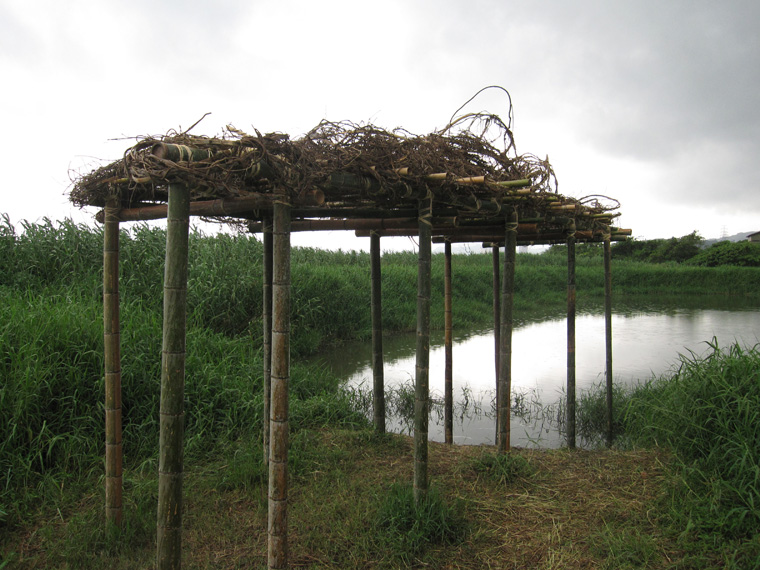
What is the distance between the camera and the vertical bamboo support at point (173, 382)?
6.81ft

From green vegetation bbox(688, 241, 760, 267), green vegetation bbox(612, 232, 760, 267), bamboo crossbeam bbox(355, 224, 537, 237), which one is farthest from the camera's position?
green vegetation bbox(612, 232, 760, 267)

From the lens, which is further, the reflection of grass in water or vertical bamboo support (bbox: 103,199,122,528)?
the reflection of grass in water

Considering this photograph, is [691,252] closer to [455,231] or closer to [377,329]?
[455,231]

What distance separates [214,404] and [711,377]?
3.95 meters

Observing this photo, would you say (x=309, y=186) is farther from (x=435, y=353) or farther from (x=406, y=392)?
(x=435, y=353)

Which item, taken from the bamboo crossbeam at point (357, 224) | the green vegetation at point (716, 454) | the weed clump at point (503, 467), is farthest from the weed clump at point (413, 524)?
the bamboo crossbeam at point (357, 224)

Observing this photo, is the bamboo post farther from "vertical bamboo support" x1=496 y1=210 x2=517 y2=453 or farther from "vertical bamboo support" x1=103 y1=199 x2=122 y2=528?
"vertical bamboo support" x1=103 y1=199 x2=122 y2=528

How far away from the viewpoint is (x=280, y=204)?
2.34 m

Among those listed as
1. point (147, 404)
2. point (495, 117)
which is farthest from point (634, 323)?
point (147, 404)

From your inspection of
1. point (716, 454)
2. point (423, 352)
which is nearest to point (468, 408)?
point (716, 454)

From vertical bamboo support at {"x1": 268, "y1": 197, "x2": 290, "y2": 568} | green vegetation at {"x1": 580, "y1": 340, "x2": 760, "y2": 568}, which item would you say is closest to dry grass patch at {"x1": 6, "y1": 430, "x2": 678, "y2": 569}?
green vegetation at {"x1": 580, "y1": 340, "x2": 760, "y2": 568}

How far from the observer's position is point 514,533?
118 inches

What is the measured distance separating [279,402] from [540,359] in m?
7.81

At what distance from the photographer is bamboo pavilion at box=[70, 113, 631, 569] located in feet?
6.90
